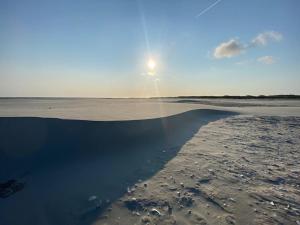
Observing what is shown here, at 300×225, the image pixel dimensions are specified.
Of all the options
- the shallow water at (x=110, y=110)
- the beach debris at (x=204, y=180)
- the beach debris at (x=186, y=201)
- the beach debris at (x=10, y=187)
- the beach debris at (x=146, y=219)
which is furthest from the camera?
the shallow water at (x=110, y=110)

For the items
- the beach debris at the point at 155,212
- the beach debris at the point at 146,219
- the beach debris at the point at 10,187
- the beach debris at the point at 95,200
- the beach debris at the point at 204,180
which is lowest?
the beach debris at the point at 146,219

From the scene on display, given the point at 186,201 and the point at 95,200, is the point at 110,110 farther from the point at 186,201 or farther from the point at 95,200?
the point at 186,201

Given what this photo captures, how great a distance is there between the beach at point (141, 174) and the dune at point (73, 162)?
20mm

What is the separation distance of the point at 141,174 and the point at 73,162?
1.77 m

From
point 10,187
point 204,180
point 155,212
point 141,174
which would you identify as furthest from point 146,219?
point 10,187

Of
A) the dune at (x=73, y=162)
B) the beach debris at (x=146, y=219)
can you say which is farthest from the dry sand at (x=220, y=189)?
the dune at (x=73, y=162)

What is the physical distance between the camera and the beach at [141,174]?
3512 millimetres

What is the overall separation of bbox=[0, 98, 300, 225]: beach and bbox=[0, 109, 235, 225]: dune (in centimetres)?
2

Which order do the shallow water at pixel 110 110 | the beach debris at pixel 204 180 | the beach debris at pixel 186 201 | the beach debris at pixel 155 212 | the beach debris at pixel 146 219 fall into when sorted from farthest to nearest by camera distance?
the shallow water at pixel 110 110 → the beach debris at pixel 204 180 → the beach debris at pixel 186 201 → the beach debris at pixel 155 212 → the beach debris at pixel 146 219

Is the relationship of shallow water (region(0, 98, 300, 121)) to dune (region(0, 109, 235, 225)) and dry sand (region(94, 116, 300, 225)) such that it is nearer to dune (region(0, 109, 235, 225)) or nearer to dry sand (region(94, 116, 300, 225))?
dune (region(0, 109, 235, 225))

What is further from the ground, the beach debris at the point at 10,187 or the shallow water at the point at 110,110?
the shallow water at the point at 110,110

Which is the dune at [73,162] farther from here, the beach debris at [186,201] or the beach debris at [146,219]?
the beach debris at [186,201]

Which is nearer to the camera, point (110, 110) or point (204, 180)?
point (204, 180)

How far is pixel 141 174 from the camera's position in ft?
16.0
